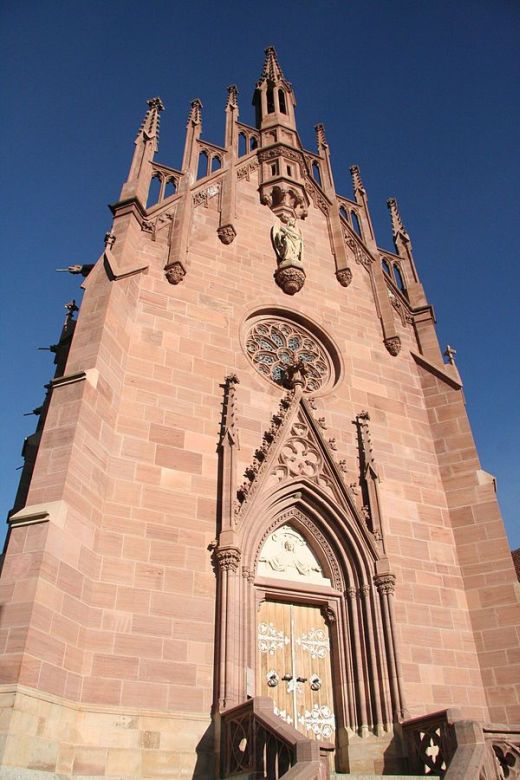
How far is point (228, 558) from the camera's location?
1057 cm

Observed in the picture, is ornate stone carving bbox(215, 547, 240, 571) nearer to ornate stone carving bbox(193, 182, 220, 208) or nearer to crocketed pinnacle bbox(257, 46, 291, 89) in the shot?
ornate stone carving bbox(193, 182, 220, 208)

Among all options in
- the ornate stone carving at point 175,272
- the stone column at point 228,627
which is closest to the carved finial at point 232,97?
the ornate stone carving at point 175,272

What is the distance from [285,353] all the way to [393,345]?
2.91 metres

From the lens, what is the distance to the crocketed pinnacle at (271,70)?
880 inches

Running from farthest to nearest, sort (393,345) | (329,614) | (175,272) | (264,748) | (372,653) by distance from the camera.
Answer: (393,345) < (175,272) < (329,614) < (372,653) < (264,748)

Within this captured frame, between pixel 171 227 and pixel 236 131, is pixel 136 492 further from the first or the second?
pixel 236 131

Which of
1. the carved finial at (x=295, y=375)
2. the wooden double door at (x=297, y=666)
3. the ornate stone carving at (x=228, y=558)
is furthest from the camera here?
the carved finial at (x=295, y=375)

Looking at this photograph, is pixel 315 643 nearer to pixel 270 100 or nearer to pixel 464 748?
pixel 464 748

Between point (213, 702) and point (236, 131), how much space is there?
15.3 metres

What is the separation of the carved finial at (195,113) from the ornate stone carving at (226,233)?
4447mm

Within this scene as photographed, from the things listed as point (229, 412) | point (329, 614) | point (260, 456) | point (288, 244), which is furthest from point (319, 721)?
point (288, 244)

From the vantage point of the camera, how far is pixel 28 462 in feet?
42.7

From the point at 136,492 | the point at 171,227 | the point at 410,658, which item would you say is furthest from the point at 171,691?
the point at 171,227

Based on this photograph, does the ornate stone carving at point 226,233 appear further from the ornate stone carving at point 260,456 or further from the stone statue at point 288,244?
the ornate stone carving at point 260,456
